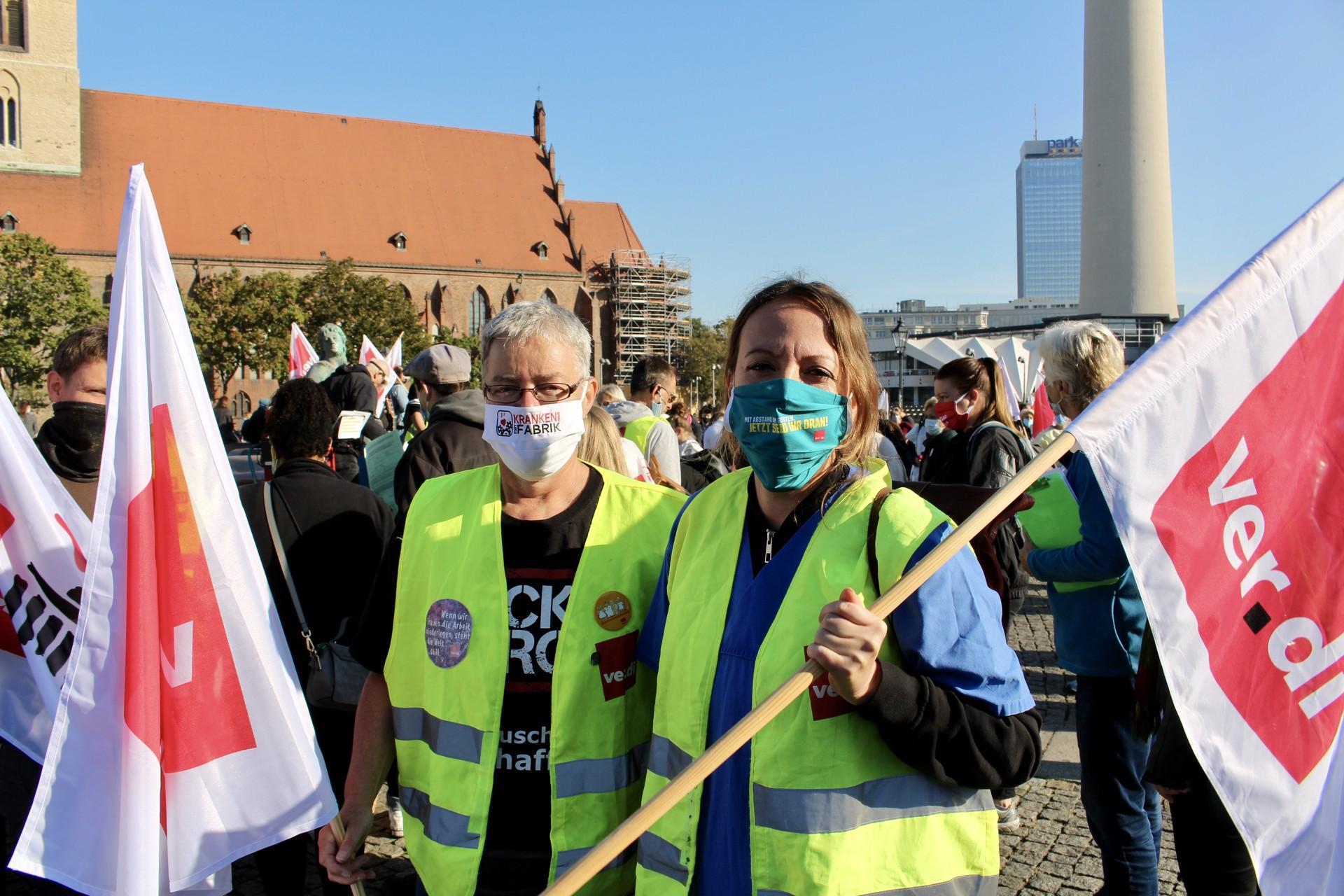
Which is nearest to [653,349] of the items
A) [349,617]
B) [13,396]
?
[13,396]

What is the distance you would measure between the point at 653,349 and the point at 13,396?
44579 millimetres

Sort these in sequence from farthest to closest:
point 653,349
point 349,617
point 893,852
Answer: point 653,349 < point 349,617 < point 893,852

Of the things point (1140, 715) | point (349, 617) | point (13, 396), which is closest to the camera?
point (1140, 715)

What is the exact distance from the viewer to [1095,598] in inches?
125

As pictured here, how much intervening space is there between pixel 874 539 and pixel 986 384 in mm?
3116

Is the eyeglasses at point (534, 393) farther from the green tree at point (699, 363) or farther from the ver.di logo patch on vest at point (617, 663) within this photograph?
the green tree at point (699, 363)

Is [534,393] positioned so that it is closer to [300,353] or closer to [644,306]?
[300,353]

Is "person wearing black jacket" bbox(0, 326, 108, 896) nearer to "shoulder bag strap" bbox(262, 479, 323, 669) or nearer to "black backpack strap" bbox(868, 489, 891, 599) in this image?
"shoulder bag strap" bbox(262, 479, 323, 669)

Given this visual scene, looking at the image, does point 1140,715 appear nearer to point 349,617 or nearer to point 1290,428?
point 1290,428

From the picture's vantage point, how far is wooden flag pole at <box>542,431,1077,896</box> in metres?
1.48

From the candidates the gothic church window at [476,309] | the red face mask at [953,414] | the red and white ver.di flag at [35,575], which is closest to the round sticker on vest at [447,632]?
the red and white ver.di flag at [35,575]

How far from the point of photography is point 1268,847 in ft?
6.05

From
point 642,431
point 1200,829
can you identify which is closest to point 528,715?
point 1200,829

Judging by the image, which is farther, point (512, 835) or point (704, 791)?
point (512, 835)
